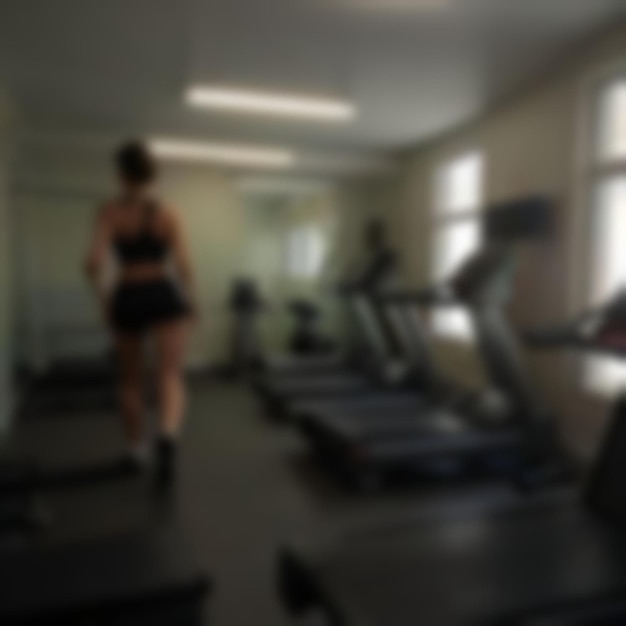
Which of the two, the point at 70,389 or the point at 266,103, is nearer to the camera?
the point at 266,103

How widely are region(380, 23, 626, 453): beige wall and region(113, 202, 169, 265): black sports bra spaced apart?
2.64 meters

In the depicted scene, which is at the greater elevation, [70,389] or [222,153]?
[222,153]

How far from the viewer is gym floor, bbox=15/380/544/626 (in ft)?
7.34

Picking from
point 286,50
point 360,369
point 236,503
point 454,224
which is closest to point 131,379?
point 236,503

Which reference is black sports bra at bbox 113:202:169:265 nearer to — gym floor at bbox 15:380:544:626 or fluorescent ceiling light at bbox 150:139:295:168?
gym floor at bbox 15:380:544:626

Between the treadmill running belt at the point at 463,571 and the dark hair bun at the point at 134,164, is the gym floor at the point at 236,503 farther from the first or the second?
the dark hair bun at the point at 134,164

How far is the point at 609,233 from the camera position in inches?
142

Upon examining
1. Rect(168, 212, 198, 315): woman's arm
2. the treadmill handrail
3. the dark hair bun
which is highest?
the dark hair bun

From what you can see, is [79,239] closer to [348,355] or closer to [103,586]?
[348,355]

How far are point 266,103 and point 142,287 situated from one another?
2196 millimetres

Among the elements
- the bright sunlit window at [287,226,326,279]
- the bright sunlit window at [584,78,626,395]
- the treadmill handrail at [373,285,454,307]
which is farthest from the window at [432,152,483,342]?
the bright sunlit window at [287,226,326,279]

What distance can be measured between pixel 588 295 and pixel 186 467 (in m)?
2.76

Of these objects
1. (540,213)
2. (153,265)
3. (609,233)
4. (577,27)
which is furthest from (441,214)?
(153,265)

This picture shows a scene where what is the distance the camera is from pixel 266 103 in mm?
4441
